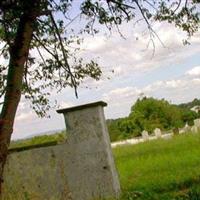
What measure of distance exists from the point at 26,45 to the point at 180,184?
4.91 m

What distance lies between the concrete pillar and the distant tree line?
2060 inches

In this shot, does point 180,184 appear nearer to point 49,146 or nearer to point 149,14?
point 49,146

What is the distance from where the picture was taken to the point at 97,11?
11.4 m

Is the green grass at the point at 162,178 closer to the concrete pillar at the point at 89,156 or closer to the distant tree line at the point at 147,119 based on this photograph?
the concrete pillar at the point at 89,156

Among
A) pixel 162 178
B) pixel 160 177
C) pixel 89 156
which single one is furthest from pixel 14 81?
pixel 160 177

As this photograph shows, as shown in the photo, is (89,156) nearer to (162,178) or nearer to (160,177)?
(162,178)

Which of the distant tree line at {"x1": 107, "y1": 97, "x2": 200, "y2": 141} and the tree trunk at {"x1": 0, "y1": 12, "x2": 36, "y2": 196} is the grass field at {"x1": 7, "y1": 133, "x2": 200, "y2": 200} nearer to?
the tree trunk at {"x1": 0, "y1": 12, "x2": 36, "y2": 196}

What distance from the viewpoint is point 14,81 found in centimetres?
786

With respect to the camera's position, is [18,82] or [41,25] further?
[41,25]

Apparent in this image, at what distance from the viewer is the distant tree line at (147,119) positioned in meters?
64.1

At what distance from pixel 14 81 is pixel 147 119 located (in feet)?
197

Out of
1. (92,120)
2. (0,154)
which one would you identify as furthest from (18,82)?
(92,120)

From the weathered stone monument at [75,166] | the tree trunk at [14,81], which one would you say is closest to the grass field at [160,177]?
the weathered stone monument at [75,166]

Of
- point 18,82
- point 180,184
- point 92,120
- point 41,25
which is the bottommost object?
point 180,184
